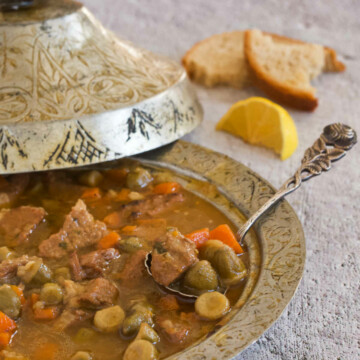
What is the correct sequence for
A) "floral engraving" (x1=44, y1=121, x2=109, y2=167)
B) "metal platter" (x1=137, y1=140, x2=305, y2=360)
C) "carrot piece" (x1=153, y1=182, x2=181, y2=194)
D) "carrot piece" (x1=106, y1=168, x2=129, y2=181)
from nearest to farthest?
"metal platter" (x1=137, y1=140, x2=305, y2=360) → "floral engraving" (x1=44, y1=121, x2=109, y2=167) → "carrot piece" (x1=153, y1=182, x2=181, y2=194) → "carrot piece" (x1=106, y1=168, x2=129, y2=181)

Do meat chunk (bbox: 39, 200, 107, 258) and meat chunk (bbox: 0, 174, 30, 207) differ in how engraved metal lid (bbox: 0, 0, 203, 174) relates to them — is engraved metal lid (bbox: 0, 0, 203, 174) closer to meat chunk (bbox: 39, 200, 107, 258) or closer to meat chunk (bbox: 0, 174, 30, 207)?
meat chunk (bbox: 0, 174, 30, 207)

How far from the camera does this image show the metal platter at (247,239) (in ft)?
5.64

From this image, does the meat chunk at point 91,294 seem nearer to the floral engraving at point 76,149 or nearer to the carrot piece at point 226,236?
the carrot piece at point 226,236

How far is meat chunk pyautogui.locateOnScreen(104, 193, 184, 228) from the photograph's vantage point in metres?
2.40

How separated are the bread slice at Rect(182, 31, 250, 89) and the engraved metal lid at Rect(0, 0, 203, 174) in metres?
1.12

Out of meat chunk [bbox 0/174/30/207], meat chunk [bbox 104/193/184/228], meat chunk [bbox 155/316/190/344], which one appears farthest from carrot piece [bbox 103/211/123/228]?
meat chunk [bbox 155/316/190/344]

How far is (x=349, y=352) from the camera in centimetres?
196

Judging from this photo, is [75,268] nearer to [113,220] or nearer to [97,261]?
[97,261]

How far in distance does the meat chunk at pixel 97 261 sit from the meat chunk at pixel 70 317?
0.61 feet

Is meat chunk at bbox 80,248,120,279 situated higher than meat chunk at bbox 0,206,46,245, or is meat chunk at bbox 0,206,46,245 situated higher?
meat chunk at bbox 80,248,120,279

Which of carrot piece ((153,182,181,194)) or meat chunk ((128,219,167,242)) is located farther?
carrot piece ((153,182,181,194))

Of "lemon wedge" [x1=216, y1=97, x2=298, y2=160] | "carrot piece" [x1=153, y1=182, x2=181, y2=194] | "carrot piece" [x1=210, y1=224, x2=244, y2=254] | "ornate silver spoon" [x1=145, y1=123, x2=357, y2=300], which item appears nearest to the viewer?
"carrot piece" [x1=210, y1=224, x2=244, y2=254]

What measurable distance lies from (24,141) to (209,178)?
0.87 m

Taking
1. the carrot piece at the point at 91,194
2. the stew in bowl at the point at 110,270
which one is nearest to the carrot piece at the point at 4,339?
the stew in bowl at the point at 110,270
